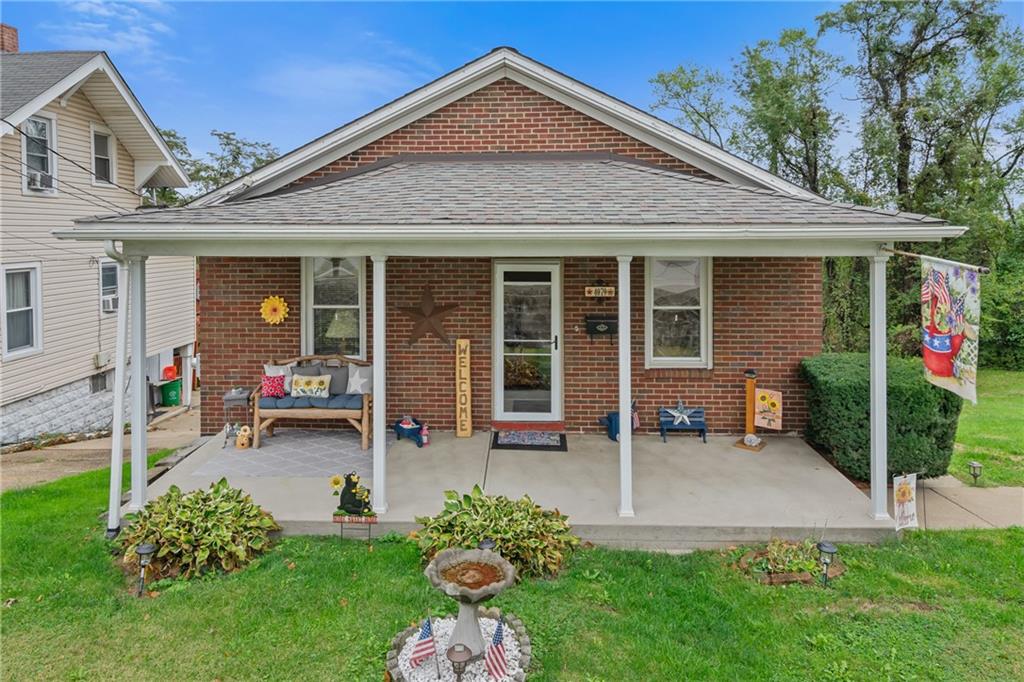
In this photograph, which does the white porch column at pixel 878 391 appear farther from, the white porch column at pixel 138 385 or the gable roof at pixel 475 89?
the white porch column at pixel 138 385

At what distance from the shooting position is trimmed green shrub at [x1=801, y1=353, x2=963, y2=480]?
243 inches

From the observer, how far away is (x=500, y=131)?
8.50 meters

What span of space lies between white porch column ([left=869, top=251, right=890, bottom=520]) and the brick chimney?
17.6 metres

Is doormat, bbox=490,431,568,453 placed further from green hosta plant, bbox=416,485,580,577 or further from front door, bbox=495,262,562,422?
green hosta plant, bbox=416,485,580,577

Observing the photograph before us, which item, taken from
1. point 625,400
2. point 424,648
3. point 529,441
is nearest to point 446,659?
point 424,648

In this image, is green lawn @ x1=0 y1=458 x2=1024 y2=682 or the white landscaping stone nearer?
the white landscaping stone

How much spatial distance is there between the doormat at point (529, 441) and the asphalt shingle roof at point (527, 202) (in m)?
3.00

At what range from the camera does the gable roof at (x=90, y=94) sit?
34.6 feet

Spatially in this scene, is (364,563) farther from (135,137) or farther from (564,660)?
(135,137)

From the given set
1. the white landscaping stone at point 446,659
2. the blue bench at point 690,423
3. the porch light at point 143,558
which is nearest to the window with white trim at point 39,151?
the porch light at point 143,558

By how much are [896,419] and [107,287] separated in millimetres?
15105

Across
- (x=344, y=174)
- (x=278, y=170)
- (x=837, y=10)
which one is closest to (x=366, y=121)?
(x=344, y=174)

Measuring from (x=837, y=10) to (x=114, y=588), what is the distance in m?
21.1

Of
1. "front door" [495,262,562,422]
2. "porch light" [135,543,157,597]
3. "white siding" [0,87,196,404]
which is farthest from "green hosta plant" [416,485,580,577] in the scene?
"white siding" [0,87,196,404]
